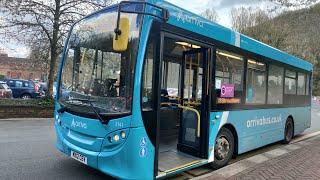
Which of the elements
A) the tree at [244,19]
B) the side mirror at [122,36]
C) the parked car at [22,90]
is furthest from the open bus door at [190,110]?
the tree at [244,19]

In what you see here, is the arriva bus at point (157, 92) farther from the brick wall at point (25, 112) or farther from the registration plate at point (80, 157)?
the brick wall at point (25, 112)

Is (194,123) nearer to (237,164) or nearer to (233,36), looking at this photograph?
(237,164)

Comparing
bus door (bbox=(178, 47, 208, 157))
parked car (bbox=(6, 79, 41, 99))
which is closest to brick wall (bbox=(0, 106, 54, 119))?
parked car (bbox=(6, 79, 41, 99))

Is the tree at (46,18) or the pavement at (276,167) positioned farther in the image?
the tree at (46,18)

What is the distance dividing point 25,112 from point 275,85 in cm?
1219

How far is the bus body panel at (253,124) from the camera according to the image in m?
7.13

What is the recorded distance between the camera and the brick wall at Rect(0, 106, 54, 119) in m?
16.3

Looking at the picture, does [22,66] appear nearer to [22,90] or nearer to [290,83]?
[22,90]

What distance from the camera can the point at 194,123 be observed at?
7.04 m

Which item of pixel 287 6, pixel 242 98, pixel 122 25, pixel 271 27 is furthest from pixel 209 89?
pixel 271 27

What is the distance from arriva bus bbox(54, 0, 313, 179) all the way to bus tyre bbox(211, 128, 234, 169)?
22mm

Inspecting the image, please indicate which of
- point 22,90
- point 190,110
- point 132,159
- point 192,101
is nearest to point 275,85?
point 192,101

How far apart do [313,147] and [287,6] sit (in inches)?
187

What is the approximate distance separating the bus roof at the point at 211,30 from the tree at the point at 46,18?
1189 cm
